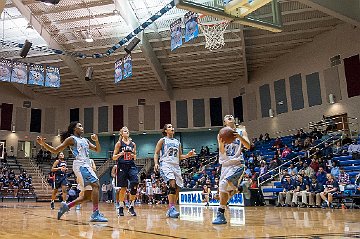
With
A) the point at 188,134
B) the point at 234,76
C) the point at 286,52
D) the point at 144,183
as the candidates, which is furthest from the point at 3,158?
the point at 286,52

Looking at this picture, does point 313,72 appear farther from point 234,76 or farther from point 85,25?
point 85,25

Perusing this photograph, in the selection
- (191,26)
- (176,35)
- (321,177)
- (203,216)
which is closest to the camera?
(203,216)

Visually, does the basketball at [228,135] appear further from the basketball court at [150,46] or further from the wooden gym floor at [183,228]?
the basketball court at [150,46]

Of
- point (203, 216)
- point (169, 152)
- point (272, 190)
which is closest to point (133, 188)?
point (169, 152)

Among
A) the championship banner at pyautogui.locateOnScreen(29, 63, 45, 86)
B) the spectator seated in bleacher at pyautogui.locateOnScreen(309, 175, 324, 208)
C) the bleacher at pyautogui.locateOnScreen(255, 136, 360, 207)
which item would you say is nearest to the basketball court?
the championship banner at pyautogui.locateOnScreen(29, 63, 45, 86)

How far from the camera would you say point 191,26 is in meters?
14.2

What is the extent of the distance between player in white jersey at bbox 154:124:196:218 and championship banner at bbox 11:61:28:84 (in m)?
14.5

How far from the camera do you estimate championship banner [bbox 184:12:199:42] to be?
1391cm

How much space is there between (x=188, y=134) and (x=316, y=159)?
1656 cm

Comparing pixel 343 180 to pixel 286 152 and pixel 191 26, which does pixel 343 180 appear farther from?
pixel 191 26

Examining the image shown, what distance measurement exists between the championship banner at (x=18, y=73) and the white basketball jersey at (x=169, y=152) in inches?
575

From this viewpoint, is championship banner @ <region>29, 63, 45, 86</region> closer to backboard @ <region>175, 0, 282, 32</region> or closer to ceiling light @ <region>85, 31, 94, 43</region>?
ceiling light @ <region>85, 31, 94, 43</region>

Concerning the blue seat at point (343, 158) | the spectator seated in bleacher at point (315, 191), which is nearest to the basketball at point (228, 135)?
the spectator seated in bleacher at point (315, 191)

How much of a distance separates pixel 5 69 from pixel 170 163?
15.0 metres
